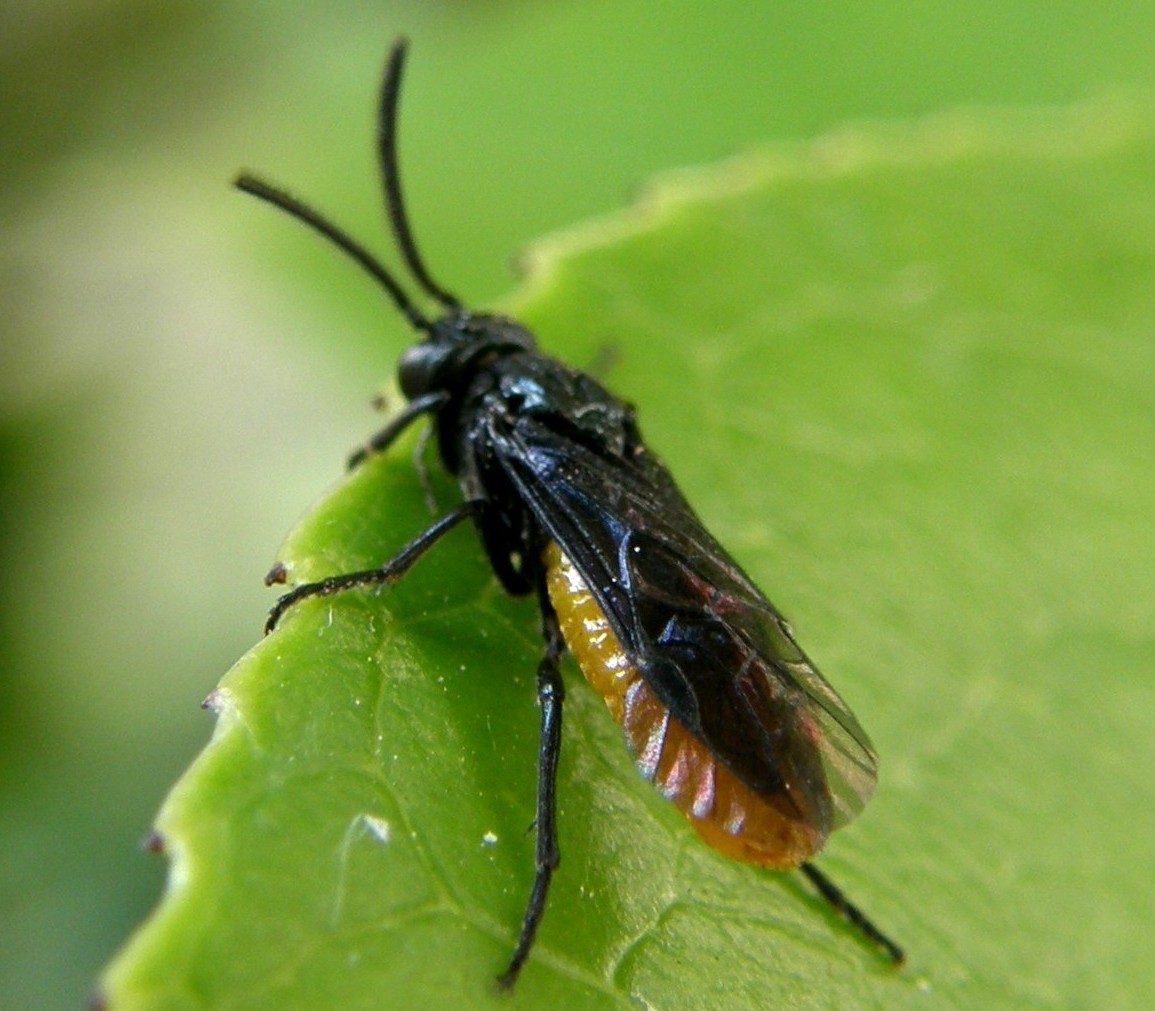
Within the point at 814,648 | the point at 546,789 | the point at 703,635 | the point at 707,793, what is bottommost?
the point at 814,648

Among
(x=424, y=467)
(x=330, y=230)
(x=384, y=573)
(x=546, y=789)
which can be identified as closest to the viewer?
(x=546, y=789)

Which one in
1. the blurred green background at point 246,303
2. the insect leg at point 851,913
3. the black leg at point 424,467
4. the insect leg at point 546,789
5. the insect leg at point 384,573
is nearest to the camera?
the insect leg at point 546,789

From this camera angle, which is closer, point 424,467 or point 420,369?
point 424,467

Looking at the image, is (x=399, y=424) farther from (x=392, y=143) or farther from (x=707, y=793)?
(x=707, y=793)

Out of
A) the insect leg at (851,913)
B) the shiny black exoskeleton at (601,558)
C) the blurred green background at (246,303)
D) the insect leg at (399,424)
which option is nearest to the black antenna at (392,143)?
the shiny black exoskeleton at (601,558)

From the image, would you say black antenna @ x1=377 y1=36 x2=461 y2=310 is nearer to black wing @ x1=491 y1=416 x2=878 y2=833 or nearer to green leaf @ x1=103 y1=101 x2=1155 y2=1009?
green leaf @ x1=103 y1=101 x2=1155 y2=1009

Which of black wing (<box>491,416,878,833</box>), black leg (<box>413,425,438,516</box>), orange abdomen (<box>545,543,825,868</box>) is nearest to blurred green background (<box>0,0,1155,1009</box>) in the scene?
black leg (<box>413,425,438,516</box>)

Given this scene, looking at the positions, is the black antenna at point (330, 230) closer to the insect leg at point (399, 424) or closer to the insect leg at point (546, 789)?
the insect leg at point (399, 424)

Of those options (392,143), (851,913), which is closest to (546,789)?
(851,913)
